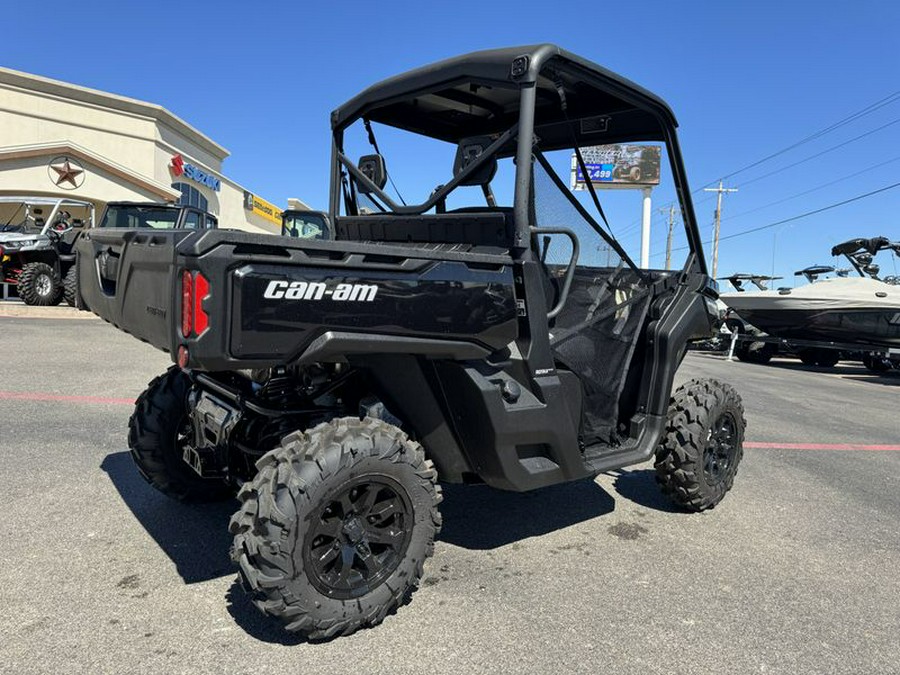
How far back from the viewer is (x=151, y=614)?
264 centimetres

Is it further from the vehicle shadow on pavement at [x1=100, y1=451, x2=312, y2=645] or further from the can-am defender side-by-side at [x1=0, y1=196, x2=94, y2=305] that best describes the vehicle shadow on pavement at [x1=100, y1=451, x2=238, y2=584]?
the can-am defender side-by-side at [x1=0, y1=196, x2=94, y2=305]

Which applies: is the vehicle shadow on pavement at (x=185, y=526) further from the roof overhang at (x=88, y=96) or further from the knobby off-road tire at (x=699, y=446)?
the roof overhang at (x=88, y=96)

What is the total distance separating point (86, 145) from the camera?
24.0 meters

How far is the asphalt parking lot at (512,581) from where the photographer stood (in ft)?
8.07

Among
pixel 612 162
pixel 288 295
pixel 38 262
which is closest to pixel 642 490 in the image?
pixel 612 162

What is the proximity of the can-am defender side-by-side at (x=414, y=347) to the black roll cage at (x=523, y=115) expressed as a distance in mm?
14

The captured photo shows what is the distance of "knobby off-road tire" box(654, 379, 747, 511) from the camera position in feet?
13.1

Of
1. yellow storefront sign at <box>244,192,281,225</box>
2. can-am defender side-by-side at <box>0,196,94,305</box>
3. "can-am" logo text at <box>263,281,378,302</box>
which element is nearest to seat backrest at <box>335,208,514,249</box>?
"can-am" logo text at <box>263,281,378,302</box>

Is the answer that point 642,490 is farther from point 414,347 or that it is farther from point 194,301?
point 194,301

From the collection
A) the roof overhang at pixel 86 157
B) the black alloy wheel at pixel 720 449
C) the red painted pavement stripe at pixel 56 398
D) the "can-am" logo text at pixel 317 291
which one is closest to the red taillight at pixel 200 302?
the "can-am" logo text at pixel 317 291

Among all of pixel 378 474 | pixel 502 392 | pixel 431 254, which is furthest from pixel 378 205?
pixel 378 474

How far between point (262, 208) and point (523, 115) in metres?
37.1

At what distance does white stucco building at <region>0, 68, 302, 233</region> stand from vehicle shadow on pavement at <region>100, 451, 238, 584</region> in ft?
72.6

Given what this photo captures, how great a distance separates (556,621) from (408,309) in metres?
1.44
